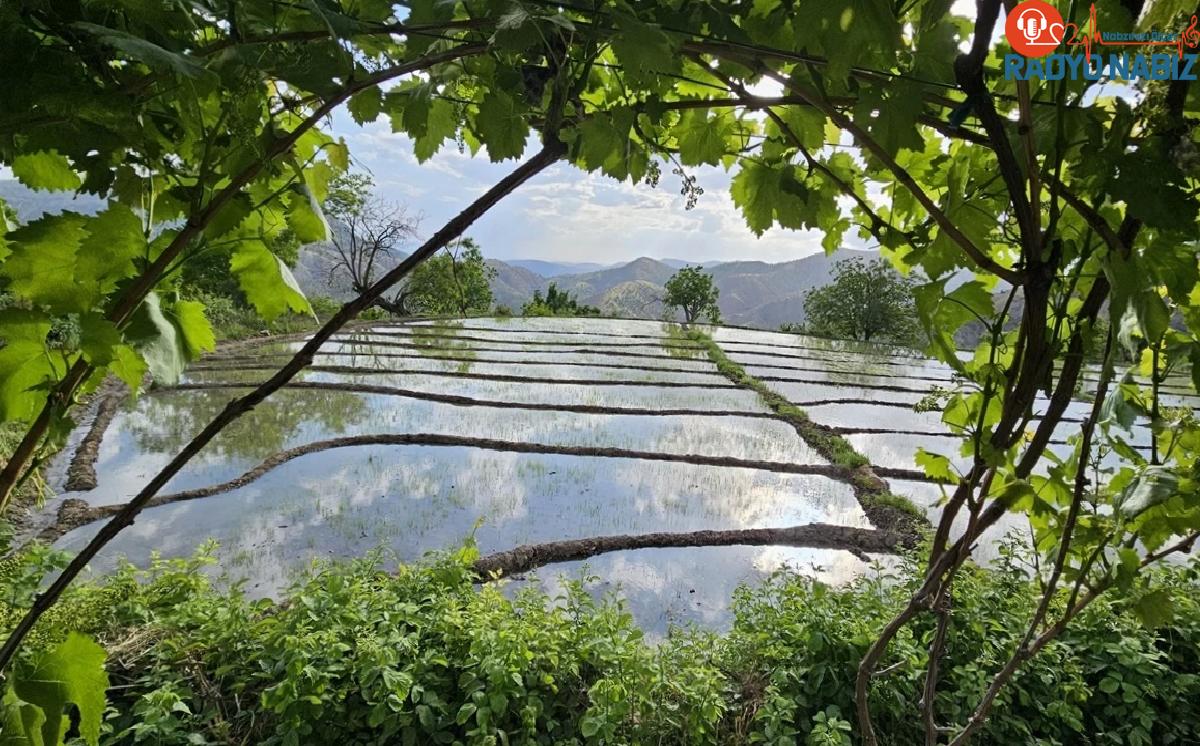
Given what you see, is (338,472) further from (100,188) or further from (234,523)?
(100,188)

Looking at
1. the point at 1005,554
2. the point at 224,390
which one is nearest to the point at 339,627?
the point at 1005,554

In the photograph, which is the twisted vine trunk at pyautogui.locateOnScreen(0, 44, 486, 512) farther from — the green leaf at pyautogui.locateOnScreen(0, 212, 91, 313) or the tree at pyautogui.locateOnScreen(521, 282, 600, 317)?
the tree at pyautogui.locateOnScreen(521, 282, 600, 317)

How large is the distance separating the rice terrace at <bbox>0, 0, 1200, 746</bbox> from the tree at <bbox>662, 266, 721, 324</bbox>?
990 inches

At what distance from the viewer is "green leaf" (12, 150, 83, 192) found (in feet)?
2.23

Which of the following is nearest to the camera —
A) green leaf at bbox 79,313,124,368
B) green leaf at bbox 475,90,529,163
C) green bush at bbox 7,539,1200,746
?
green leaf at bbox 79,313,124,368

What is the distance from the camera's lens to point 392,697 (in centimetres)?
208

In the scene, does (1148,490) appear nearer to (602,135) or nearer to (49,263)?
(602,135)

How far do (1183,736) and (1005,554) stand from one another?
0.91 metres

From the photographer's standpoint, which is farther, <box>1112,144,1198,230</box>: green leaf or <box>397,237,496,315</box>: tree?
<box>397,237,496,315</box>: tree

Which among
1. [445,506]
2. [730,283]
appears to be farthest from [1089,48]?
[730,283]

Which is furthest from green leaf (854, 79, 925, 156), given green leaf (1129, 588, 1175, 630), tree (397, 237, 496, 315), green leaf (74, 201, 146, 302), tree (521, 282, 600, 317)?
tree (521, 282, 600, 317)

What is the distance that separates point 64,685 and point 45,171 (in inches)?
22.9

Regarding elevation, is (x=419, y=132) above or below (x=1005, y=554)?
above

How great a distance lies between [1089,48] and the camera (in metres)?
0.57
